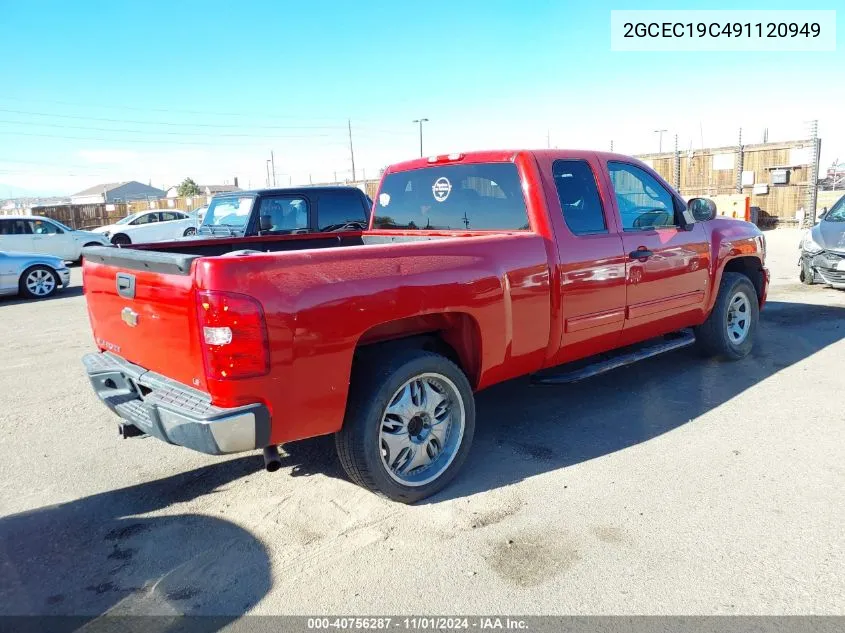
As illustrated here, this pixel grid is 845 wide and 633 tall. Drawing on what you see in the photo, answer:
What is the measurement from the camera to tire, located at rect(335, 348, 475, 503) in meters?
3.27

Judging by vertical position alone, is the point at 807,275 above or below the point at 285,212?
below

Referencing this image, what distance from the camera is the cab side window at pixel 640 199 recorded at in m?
4.78

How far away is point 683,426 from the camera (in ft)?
14.7

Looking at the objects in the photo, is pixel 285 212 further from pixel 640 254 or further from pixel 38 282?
pixel 38 282

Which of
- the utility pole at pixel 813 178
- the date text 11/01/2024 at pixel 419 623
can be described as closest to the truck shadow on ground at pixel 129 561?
the date text 11/01/2024 at pixel 419 623

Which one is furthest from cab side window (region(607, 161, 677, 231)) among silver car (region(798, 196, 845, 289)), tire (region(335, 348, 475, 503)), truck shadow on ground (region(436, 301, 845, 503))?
silver car (region(798, 196, 845, 289))

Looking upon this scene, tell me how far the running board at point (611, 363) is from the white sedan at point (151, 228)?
58.4 feet

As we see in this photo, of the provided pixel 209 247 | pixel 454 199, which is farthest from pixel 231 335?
pixel 209 247

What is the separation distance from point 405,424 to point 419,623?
1.16 metres

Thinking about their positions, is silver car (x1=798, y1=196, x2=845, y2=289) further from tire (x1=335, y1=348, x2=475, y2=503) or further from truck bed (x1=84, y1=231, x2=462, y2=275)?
tire (x1=335, y1=348, x2=475, y2=503)

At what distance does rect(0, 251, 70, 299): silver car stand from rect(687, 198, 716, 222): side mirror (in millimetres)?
11545

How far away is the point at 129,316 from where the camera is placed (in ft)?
11.2


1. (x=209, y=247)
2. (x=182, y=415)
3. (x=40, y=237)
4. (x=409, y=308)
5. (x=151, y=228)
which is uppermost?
(x=151, y=228)

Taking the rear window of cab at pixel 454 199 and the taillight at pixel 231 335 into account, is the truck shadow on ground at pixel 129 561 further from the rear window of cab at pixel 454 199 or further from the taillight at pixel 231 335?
the rear window of cab at pixel 454 199
